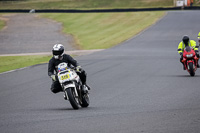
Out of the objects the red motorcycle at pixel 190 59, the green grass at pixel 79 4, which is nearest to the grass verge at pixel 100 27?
the red motorcycle at pixel 190 59

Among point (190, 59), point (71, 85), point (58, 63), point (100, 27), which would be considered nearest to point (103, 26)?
point (100, 27)

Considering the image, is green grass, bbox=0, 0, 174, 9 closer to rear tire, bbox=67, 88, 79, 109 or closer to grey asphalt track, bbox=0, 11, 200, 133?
grey asphalt track, bbox=0, 11, 200, 133

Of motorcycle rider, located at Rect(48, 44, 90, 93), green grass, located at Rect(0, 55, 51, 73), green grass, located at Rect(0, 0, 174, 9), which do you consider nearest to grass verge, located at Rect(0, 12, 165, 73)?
green grass, located at Rect(0, 55, 51, 73)

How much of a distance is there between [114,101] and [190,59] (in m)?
6.66

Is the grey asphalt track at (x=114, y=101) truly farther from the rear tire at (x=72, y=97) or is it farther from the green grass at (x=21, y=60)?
the green grass at (x=21, y=60)

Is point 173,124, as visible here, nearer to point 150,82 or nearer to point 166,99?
point 166,99

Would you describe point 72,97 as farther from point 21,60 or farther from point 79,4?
point 79,4

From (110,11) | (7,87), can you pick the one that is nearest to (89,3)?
(110,11)

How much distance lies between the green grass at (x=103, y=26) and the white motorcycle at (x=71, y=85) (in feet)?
83.8

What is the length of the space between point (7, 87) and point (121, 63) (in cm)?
852

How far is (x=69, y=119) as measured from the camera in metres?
8.97

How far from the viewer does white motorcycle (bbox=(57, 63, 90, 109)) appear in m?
10.3

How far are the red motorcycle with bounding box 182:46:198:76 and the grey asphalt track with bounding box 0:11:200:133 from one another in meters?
0.34

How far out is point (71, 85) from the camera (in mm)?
10312
